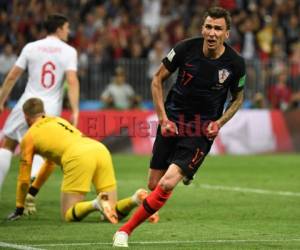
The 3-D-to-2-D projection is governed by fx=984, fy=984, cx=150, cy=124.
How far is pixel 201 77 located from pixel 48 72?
12.0 ft

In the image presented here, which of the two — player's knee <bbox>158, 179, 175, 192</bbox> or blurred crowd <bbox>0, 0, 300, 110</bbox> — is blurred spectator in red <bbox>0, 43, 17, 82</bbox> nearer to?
blurred crowd <bbox>0, 0, 300, 110</bbox>

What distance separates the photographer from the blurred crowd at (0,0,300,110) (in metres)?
24.4

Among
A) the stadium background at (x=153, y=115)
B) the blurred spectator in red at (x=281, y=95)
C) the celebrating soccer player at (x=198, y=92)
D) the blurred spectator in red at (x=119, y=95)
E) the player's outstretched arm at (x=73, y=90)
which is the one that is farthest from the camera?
the blurred spectator in red at (x=281, y=95)

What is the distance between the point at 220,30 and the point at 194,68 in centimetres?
46

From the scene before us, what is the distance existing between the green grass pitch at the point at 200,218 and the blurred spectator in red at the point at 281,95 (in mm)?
5852

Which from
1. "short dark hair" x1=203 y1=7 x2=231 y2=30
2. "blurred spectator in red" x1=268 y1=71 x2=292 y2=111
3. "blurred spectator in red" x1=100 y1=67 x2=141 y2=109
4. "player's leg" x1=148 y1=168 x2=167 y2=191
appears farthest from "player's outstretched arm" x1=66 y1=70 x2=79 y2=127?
"blurred spectator in red" x1=268 y1=71 x2=292 y2=111

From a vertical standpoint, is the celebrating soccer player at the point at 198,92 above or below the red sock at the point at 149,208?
above

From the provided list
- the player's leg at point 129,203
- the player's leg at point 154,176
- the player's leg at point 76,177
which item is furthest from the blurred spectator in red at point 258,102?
the player's leg at point 154,176

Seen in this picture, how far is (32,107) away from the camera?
1173cm

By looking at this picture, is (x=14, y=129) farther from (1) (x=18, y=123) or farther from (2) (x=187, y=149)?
(2) (x=187, y=149)

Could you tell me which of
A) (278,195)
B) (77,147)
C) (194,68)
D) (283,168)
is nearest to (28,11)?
(283,168)

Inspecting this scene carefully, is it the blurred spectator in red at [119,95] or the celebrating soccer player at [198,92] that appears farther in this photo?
the blurred spectator in red at [119,95]

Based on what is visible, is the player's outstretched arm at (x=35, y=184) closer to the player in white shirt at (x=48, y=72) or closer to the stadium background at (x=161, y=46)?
the player in white shirt at (x=48, y=72)

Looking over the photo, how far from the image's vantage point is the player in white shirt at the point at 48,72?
12.8 m
